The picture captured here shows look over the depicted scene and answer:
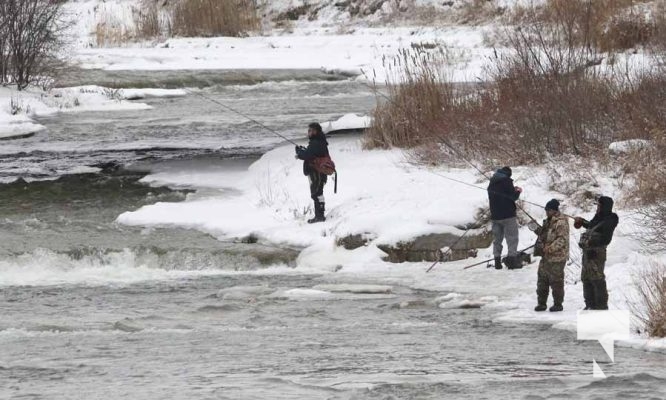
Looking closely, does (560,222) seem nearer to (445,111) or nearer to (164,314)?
(164,314)

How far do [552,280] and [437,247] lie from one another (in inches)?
152

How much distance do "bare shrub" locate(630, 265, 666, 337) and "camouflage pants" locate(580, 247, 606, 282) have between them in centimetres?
37

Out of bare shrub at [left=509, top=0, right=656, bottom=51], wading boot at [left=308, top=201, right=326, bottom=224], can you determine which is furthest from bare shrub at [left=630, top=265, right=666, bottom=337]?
bare shrub at [left=509, top=0, right=656, bottom=51]

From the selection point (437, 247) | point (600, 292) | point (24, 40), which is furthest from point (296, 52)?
point (600, 292)

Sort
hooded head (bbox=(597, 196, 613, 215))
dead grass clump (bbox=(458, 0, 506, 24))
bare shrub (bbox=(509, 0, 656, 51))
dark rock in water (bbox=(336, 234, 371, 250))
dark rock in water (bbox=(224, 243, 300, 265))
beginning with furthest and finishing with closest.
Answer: dead grass clump (bbox=(458, 0, 506, 24)) → bare shrub (bbox=(509, 0, 656, 51)) → dark rock in water (bbox=(336, 234, 371, 250)) → dark rock in water (bbox=(224, 243, 300, 265)) → hooded head (bbox=(597, 196, 613, 215))

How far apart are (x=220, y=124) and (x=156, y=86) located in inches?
244

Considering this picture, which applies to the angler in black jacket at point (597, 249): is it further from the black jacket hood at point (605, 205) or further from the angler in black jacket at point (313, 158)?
the angler in black jacket at point (313, 158)

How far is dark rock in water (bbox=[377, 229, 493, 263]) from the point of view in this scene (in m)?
16.2

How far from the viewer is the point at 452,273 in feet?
50.3

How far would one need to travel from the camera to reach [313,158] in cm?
1725

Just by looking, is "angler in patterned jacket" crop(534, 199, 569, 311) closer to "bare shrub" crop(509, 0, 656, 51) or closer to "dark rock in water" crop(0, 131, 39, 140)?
"bare shrub" crop(509, 0, 656, 51)

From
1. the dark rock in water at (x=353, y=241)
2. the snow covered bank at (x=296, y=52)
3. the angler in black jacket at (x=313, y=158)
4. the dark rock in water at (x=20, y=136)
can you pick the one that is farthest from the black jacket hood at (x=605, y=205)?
the snow covered bank at (x=296, y=52)

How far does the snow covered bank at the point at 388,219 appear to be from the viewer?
1382cm

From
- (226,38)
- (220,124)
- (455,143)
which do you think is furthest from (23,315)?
(226,38)
